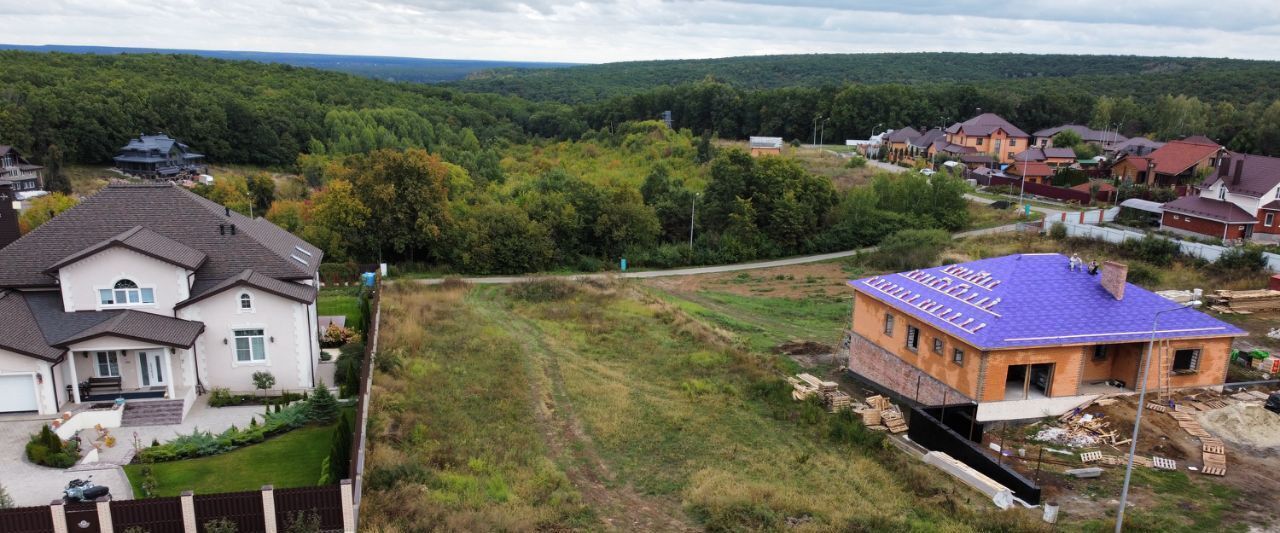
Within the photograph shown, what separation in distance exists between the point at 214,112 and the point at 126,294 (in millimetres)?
71895

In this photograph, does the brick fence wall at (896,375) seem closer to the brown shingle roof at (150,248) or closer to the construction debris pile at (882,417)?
the construction debris pile at (882,417)

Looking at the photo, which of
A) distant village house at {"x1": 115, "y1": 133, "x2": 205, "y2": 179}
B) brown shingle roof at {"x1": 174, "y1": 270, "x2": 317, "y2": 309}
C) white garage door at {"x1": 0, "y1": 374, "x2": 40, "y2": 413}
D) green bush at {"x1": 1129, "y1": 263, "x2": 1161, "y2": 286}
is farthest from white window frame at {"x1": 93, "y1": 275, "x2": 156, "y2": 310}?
distant village house at {"x1": 115, "y1": 133, "x2": 205, "y2": 179}

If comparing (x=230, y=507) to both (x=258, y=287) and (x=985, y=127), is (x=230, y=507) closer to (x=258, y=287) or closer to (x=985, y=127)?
(x=258, y=287)

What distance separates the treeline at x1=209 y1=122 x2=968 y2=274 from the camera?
4341 centimetres

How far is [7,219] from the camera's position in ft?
85.7

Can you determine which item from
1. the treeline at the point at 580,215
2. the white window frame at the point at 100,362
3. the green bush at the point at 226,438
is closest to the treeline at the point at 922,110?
the treeline at the point at 580,215

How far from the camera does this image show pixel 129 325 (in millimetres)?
21453

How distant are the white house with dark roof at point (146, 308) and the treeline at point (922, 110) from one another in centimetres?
8439

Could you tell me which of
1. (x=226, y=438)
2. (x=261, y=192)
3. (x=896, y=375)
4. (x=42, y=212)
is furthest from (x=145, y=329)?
(x=261, y=192)

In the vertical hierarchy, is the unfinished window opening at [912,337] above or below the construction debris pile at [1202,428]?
above

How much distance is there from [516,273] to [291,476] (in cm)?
2895

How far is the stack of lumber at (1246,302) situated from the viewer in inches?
1309

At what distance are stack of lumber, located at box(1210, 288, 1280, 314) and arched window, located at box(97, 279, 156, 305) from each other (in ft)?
135

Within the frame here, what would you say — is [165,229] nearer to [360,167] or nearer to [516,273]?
[360,167]
